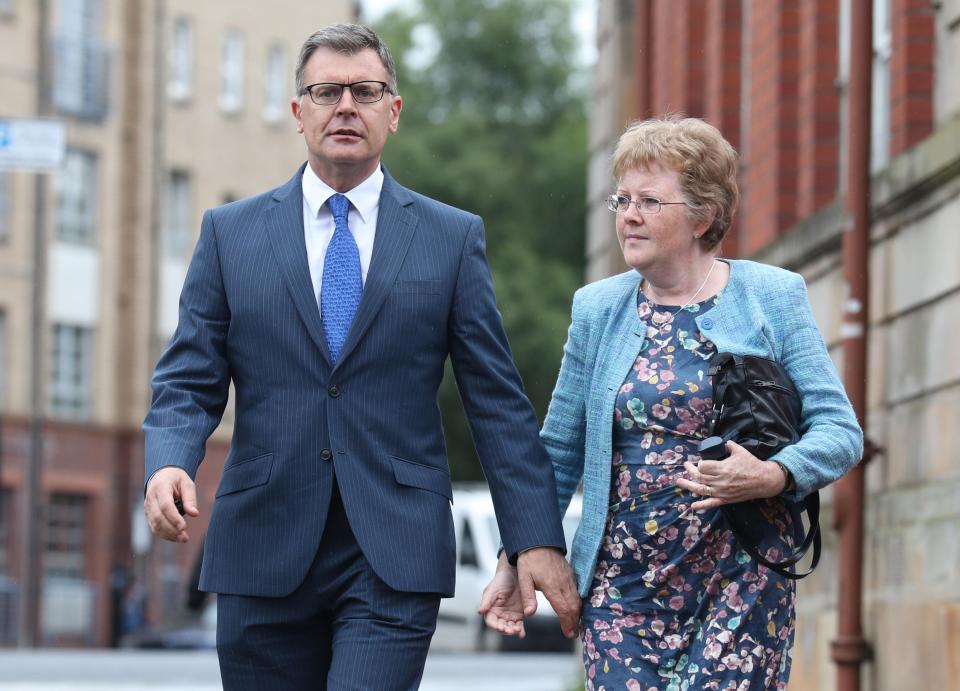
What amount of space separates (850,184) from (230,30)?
40.3 metres

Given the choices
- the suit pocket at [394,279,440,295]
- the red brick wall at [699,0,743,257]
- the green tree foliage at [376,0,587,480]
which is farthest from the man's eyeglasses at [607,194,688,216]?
the green tree foliage at [376,0,587,480]

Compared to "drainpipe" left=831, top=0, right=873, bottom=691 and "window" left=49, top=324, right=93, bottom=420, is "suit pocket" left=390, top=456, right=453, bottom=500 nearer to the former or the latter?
"drainpipe" left=831, top=0, right=873, bottom=691

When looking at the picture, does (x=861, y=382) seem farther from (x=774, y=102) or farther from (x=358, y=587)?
(x=358, y=587)

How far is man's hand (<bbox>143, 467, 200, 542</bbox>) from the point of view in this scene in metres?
5.13

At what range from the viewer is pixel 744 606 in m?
5.25

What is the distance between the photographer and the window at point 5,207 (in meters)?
40.8

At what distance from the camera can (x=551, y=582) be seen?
18.1 ft

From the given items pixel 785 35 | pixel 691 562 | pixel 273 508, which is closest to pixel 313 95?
pixel 273 508

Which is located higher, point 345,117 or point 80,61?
point 80,61

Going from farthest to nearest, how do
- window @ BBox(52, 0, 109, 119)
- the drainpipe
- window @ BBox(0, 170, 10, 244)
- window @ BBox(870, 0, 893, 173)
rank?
window @ BBox(52, 0, 109, 119) < window @ BBox(0, 170, 10, 244) < window @ BBox(870, 0, 893, 173) < the drainpipe

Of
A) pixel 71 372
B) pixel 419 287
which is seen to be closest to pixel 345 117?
pixel 419 287

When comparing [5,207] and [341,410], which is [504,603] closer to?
[341,410]

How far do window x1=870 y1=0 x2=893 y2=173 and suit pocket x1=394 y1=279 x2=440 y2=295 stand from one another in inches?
246

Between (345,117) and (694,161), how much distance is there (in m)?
0.85
